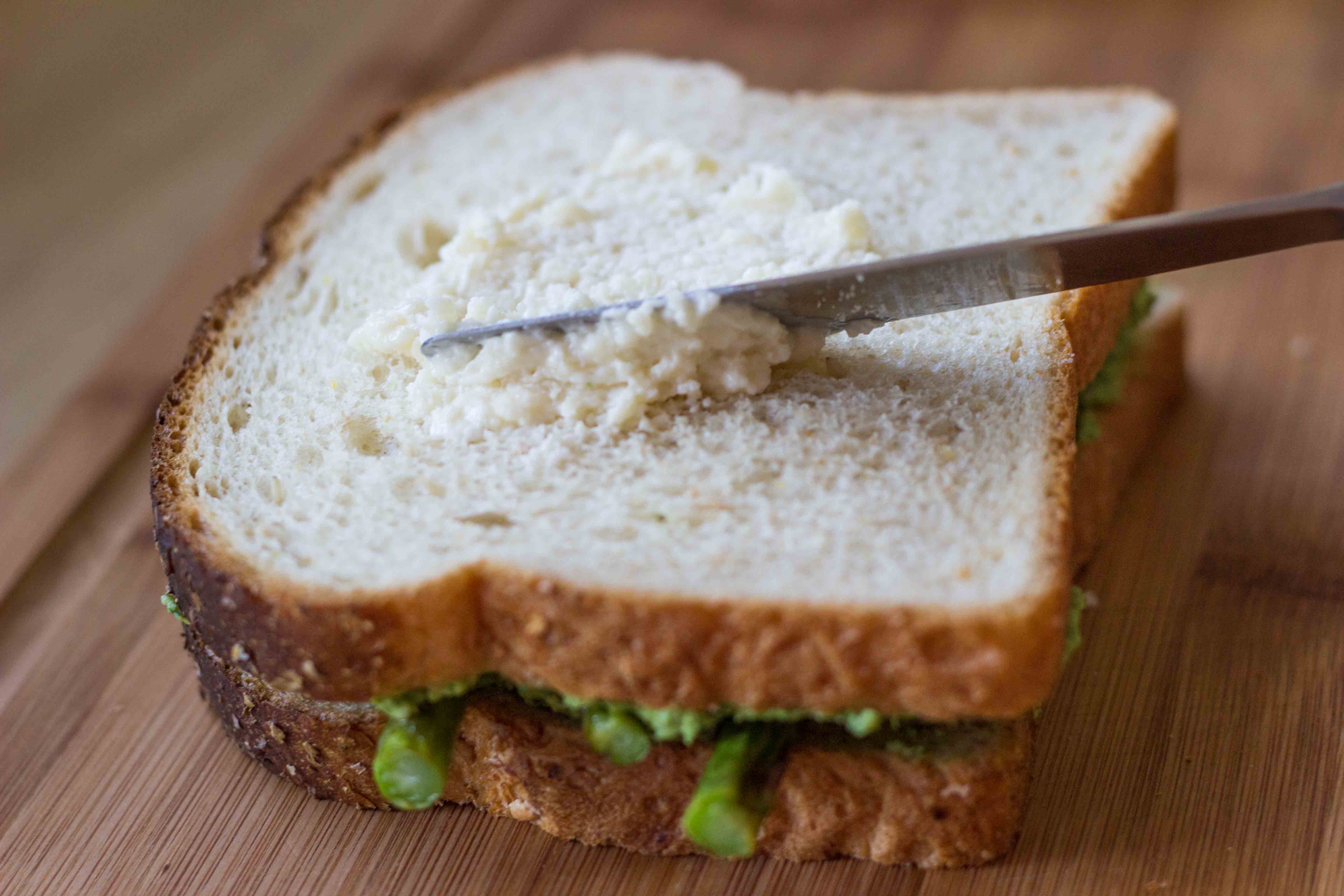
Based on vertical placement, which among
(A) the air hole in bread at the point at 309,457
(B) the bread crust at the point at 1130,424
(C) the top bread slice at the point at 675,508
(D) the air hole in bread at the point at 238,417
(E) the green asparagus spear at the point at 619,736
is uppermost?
(D) the air hole in bread at the point at 238,417

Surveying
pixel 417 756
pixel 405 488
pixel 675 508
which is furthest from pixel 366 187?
pixel 417 756

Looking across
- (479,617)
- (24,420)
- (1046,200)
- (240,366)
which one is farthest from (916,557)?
(24,420)

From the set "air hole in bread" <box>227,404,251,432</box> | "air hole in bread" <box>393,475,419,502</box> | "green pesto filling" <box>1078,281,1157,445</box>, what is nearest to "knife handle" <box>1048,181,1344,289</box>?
"green pesto filling" <box>1078,281,1157,445</box>

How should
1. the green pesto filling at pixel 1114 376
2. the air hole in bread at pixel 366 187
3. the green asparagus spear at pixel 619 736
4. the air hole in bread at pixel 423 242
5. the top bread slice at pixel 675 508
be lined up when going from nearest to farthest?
1. the top bread slice at pixel 675 508
2. the green asparagus spear at pixel 619 736
3. the green pesto filling at pixel 1114 376
4. the air hole in bread at pixel 423 242
5. the air hole in bread at pixel 366 187

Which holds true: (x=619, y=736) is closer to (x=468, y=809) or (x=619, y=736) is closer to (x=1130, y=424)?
(x=468, y=809)

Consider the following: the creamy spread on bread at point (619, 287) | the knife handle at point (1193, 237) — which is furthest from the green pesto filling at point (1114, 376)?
the creamy spread on bread at point (619, 287)

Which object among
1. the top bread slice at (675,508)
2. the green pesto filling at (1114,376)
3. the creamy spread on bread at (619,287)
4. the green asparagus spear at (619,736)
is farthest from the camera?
the green pesto filling at (1114,376)

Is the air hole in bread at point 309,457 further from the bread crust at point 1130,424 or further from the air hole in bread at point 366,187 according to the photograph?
the bread crust at point 1130,424

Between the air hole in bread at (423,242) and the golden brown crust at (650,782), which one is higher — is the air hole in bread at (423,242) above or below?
above
